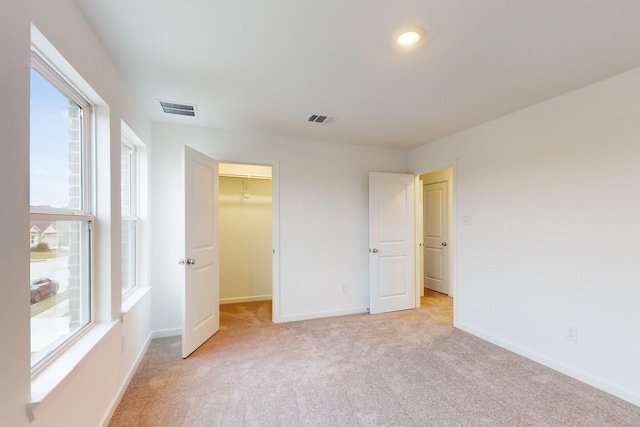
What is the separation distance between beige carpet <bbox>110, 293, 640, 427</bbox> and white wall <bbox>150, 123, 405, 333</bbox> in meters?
0.60

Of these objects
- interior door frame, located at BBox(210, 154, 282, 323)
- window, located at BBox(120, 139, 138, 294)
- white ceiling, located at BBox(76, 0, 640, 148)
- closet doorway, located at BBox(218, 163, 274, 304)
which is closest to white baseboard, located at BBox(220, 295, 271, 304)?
closet doorway, located at BBox(218, 163, 274, 304)

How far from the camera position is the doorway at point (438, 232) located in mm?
5043

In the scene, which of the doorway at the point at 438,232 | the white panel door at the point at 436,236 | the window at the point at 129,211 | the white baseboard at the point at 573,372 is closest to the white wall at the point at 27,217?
the window at the point at 129,211

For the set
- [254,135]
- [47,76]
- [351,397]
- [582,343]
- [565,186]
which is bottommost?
[351,397]

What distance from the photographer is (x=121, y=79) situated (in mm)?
2162

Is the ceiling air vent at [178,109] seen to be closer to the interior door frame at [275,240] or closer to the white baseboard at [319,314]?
the interior door frame at [275,240]

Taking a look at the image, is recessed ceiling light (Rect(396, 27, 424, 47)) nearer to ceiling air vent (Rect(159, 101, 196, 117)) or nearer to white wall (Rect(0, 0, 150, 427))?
white wall (Rect(0, 0, 150, 427))

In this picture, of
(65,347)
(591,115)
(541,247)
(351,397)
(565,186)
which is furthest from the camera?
(541,247)

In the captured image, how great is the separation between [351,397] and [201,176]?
2.43 m

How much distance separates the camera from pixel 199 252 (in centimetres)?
296

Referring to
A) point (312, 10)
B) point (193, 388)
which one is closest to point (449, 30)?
point (312, 10)

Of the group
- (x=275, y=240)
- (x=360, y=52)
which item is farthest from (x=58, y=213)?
(x=275, y=240)

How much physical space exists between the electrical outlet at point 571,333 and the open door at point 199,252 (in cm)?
332

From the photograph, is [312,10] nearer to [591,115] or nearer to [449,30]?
[449,30]
